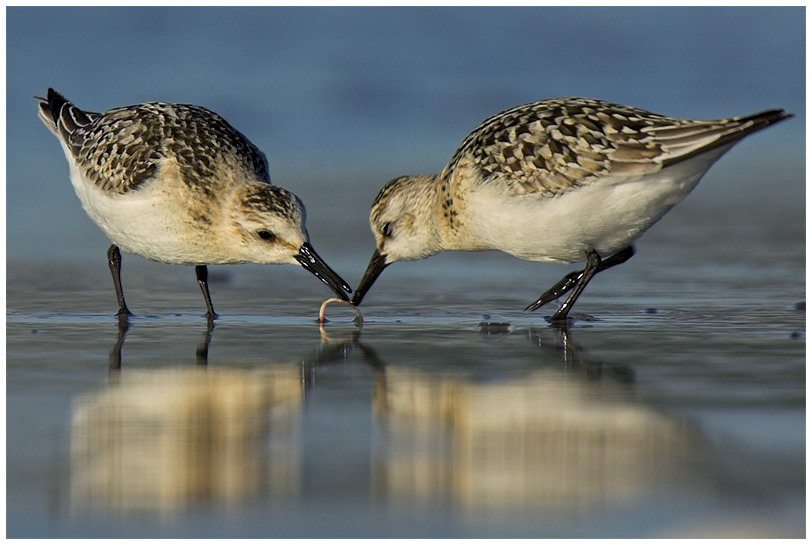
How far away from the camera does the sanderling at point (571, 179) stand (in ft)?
23.8

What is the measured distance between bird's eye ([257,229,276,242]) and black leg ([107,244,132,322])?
0.99 metres

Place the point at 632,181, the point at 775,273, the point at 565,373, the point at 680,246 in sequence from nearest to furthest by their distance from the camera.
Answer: the point at 565,373
the point at 632,181
the point at 775,273
the point at 680,246

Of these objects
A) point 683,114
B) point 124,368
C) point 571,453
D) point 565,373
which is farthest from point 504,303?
point 683,114

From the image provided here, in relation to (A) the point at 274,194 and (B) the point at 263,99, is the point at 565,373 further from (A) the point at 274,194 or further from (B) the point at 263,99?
(B) the point at 263,99

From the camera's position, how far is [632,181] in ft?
24.0

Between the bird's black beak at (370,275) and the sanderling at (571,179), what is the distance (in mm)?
16

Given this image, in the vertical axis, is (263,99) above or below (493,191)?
above

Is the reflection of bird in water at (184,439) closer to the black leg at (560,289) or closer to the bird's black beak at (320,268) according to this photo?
the bird's black beak at (320,268)

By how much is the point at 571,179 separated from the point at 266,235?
6.21 feet

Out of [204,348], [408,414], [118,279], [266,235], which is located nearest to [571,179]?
[266,235]

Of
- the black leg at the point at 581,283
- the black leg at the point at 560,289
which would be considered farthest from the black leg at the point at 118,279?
the black leg at the point at 581,283

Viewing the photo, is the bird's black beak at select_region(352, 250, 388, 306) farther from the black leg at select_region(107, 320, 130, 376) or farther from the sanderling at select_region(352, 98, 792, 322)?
the black leg at select_region(107, 320, 130, 376)

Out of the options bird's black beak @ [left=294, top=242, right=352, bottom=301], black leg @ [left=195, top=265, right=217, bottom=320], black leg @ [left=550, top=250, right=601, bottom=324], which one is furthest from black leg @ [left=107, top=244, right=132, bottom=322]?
black leg @ [left=550, top=250, right=601, bottom=324]

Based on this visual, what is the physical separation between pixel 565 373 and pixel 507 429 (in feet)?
3.91
